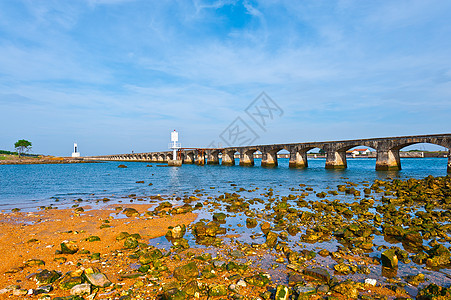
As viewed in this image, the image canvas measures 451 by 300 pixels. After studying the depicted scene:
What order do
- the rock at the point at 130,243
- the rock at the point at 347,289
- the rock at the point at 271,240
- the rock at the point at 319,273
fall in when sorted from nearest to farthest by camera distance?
the rock at the point at 347,289
the rock at the point at 319,273
the rock at the point at 130,243
the rock at the point at 271,240

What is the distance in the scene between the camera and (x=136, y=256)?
7176 millimetres

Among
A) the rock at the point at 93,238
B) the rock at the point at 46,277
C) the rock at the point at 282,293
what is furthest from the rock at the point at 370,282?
the rock at the point at 93,238

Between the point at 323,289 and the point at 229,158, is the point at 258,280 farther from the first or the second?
the point at 229,158

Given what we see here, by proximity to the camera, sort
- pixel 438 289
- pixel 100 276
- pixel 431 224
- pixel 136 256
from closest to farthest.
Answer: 1. pixel 438 289
2. pixel 100 276
3. pixel 136 256
4. pixel 431 224

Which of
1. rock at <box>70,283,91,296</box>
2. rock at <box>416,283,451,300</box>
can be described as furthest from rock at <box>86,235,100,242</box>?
rock at <box>416,283,451,300</box>

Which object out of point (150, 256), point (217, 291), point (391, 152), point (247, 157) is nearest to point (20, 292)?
point (150, 256)

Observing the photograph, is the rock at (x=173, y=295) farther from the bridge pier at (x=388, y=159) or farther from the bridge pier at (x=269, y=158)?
the bridge pier at (x=269, y=158)

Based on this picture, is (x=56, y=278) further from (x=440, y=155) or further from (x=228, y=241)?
(x=440, y=155)

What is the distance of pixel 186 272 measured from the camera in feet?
19.4

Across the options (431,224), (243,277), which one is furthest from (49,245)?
(431,224)

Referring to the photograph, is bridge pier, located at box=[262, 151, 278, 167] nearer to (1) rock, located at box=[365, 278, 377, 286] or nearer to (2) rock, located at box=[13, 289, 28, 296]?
(1) rock, located at box=[365, 278, 377, 286]

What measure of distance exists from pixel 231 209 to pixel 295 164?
157 feet

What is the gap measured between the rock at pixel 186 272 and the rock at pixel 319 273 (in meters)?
2.72

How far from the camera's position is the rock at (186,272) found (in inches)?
230
